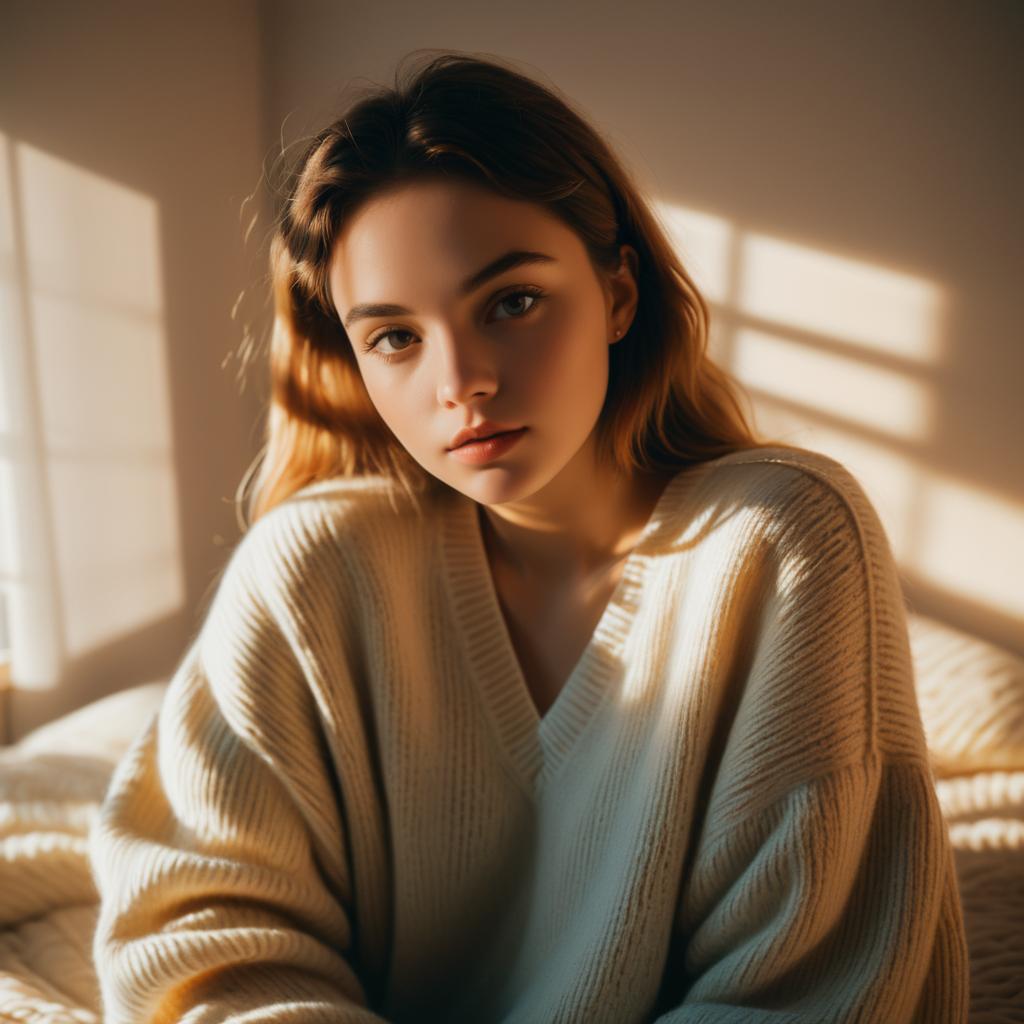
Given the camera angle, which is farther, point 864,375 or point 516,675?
point 864,375

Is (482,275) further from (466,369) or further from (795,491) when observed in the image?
(795,491)

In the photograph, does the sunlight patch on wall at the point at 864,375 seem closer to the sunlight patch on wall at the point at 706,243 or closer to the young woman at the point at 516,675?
the sunlight patch on wall at the point at 706,243

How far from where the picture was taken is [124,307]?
6.09 ft

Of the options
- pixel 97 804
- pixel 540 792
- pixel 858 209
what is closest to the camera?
pixel 540 792

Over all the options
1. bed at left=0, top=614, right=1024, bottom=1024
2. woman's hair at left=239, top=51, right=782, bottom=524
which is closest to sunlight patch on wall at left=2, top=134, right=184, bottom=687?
bed at left=0, top=614, right=1024, bottom=1024

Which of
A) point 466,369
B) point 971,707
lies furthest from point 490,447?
point 971,707

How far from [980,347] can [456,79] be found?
1112 millimetres

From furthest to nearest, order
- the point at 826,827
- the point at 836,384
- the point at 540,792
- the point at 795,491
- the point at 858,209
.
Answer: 1. the point at 836,384
2. the point at 858,209
3. the point at 540,792
4. the point at 795,491
5. the point at 826,827

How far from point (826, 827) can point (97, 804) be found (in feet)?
3.13

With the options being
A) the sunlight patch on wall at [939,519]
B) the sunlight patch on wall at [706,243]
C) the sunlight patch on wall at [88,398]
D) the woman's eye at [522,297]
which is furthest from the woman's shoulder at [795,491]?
the sunlight patch on wall at [88,398]

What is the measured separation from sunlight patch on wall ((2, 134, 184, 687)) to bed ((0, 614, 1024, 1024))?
13.1 inches

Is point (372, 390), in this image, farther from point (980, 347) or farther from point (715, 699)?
point (980, 347)

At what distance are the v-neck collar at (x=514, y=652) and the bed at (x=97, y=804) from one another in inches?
20.3

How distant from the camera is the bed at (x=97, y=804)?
1092mm
